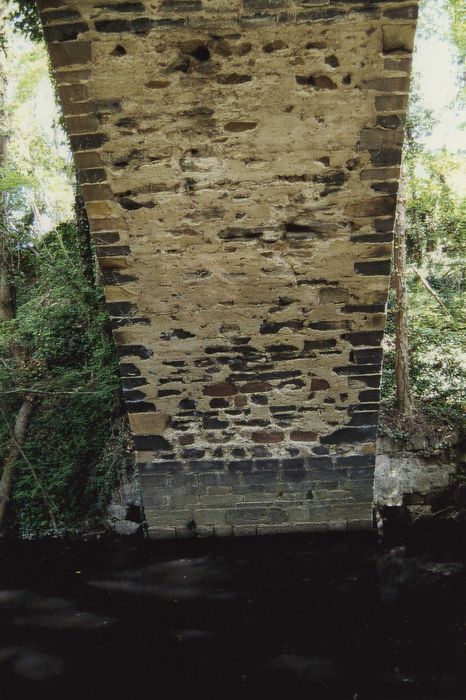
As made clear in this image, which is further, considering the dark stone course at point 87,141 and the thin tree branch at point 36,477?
the thin tree branch at point 36,477

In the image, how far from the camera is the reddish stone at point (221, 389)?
2941 mm

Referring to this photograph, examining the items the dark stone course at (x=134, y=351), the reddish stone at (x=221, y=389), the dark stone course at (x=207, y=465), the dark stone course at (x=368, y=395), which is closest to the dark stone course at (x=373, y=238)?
the dark stone course at (x=368, y=395)

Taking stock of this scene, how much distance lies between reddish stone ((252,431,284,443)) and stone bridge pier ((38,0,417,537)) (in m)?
0.01

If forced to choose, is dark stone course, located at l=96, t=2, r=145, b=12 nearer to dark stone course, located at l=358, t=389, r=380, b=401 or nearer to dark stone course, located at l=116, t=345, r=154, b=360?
dark stone course, located at l=116, t=345, r=154, b=360

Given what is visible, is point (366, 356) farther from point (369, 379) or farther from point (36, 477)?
point (36, 477)

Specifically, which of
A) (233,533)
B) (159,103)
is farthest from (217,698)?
(159,103)

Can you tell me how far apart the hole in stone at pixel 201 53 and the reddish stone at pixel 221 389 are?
1853 mm

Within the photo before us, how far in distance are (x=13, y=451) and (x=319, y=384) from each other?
3241mm

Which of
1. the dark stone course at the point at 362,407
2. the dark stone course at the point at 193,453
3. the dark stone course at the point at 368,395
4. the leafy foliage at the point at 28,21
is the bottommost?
Answer: the dark stone course at the point at 193,453

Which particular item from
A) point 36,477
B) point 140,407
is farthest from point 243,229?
point 36,477

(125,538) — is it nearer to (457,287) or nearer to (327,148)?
(327,148)

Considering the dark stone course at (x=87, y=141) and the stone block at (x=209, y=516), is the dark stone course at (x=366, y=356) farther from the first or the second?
the dark stone course at (x=87, y=141)

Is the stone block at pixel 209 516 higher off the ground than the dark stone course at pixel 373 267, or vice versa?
the dark stone course at pixel 373 267

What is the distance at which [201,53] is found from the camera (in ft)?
7.20
